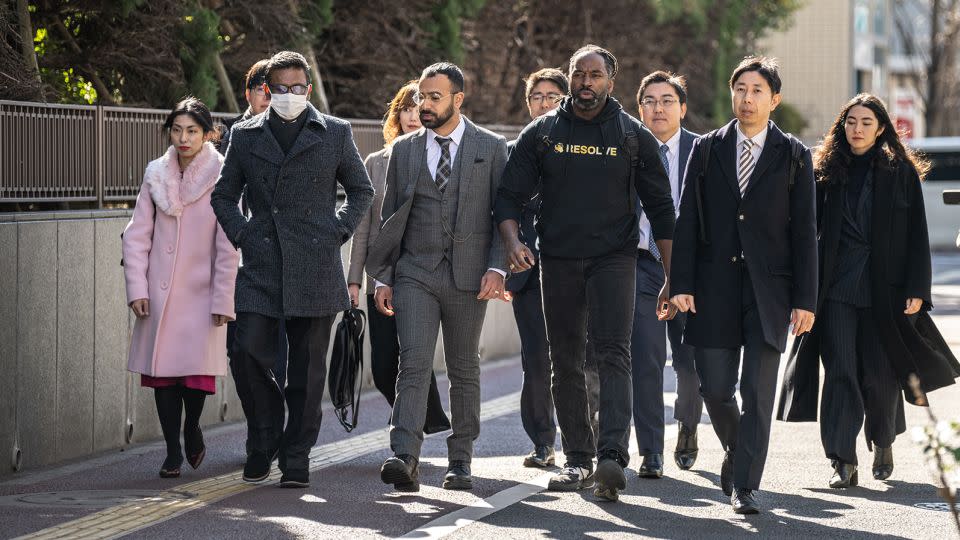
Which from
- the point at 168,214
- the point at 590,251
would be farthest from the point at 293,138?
the point at 590,251

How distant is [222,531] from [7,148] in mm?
3136

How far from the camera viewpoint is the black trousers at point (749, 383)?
7.61 metres

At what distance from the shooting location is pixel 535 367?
9070mm

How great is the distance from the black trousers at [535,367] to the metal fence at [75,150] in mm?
2712

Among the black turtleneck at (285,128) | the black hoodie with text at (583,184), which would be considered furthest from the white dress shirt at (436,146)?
the black turtleneck at (285,128)

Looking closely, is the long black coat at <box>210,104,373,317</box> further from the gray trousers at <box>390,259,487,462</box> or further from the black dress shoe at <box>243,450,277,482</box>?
the black dress shoe at <box>243,450,277,482</box>

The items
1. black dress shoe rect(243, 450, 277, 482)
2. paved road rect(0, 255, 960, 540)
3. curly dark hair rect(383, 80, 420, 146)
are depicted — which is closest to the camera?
paved road rect(0, 255, 960, 540)

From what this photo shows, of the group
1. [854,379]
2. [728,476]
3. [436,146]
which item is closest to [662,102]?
[436,146]

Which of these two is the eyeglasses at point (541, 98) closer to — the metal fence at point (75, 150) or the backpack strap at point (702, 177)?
the backpack strap at point (702, 177)

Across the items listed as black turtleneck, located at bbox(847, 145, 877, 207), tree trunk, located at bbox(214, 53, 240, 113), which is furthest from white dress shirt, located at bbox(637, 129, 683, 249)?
tree trunk, located at bbox(214, 53, 240, 113)

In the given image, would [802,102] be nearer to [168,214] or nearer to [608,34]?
[608,34]

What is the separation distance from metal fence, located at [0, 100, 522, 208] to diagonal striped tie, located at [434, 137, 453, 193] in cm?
252

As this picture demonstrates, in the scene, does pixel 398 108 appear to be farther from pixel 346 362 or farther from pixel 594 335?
pixel 594 335

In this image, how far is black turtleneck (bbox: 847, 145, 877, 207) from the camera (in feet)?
28.5
